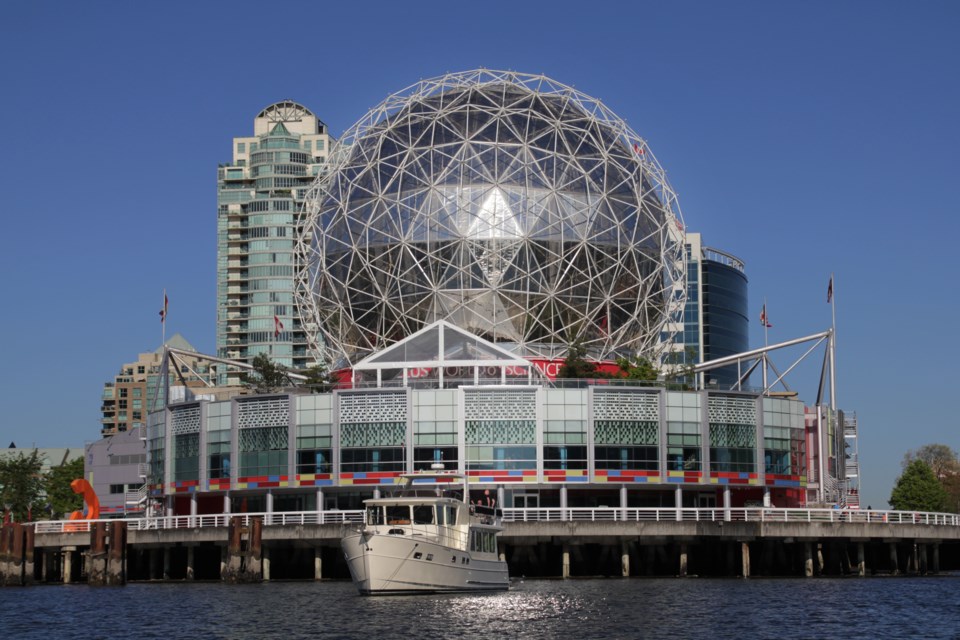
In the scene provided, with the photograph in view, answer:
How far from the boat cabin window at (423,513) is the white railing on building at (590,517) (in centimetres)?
1268

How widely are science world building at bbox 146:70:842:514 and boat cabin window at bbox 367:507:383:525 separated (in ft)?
92.2

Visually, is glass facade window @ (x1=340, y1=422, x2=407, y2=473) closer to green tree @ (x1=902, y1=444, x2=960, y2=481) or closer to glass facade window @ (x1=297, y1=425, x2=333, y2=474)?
glass facade window @ (x1=297, y1=425, x2=333, y2=474)

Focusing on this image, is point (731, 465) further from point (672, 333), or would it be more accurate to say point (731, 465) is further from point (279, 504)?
point (279, 504)

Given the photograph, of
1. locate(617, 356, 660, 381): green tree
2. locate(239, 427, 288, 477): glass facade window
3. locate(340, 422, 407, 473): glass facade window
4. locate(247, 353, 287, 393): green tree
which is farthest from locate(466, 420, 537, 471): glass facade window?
locate(247, 353, 287, 393): green tree

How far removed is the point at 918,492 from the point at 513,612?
96658mm

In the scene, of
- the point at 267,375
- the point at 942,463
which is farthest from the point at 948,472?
the point at 267,375

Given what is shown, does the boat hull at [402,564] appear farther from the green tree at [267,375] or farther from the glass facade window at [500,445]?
the green tree at [267,375]

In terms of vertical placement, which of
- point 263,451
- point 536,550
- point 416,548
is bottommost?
point 536,550

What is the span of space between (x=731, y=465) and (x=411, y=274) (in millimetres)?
26300

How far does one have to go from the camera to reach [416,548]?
227 ft

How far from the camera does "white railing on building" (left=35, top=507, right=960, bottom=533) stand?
85.7 m

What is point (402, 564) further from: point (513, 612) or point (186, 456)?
point (186, 456)

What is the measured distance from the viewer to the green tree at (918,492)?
15150 centimetres

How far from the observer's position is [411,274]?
367 ft
